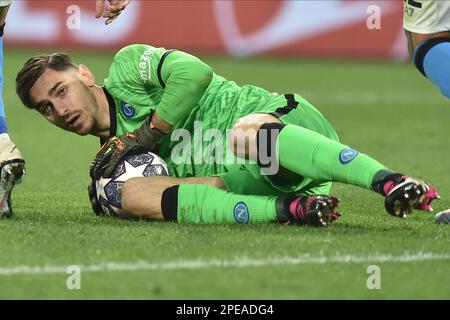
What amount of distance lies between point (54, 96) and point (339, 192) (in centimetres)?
216

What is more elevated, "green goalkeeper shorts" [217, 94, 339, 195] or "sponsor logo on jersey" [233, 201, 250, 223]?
"green goalkeeper shorts" [217, 94, 339, 195]

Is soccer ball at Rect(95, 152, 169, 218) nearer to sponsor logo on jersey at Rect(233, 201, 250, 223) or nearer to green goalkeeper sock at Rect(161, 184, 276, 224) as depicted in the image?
green goalkeeper sock at Rect(161, 184, 276, 224)

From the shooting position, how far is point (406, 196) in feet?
14.3

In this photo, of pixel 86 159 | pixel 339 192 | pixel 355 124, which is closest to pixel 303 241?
pixel 339 192

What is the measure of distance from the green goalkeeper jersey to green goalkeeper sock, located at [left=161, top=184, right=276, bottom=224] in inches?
13.5

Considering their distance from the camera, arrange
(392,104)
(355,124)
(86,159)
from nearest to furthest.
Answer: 1. (86,159)
2. (355,124)
3. (392,104)

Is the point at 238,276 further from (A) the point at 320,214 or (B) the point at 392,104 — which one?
(B) the point at 392,104

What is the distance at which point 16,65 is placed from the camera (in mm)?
14766

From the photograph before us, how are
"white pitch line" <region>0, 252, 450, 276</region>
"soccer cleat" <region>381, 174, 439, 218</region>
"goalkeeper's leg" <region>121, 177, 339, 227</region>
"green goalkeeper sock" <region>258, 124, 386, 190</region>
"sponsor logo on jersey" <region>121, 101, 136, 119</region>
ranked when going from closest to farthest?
1. "white pitch line" <region>0, 252, 450, 276</region>
2. "soccer cleat" <region>381, 174, 439, 218</region>
3. "green goalkeeper sock" <region>258, 124, 386, 190</region>
4. "goalkeeper's leg" <region>121, 177, 339, 227</region>
5. "sponsor logo on jersey" <region>121, 101, 136, 119</region>

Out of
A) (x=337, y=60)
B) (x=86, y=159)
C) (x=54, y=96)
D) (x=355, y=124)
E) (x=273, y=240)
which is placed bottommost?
(x=337, y=60)

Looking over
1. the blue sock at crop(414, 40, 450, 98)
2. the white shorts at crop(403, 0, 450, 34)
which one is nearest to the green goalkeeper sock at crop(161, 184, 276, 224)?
the blue sock at crop(414, 40, 450, 98)

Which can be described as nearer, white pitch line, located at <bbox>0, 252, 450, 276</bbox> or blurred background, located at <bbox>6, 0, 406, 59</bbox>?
white pitch line, located at <bbox>0, 252, 450, 276</bbox>

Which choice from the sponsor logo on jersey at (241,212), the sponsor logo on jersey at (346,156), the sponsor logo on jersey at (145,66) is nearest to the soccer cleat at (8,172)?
the sponsor logo on jersey at (145,66)

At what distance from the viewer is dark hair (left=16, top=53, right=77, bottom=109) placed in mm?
5238
